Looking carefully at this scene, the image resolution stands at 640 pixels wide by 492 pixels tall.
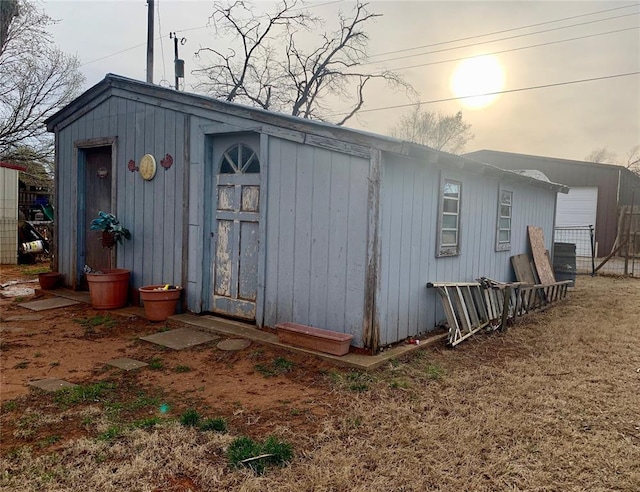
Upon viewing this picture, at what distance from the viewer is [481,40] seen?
1588 cm

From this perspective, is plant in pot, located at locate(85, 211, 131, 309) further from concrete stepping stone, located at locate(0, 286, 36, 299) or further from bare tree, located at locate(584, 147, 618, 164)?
bare tree, located at locate(584, 147, 618, 164)

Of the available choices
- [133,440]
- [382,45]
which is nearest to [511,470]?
[133,440]

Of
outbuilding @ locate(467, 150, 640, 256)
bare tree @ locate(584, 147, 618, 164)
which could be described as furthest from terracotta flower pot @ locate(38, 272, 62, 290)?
bare tree @ locate(584, 147, 618, 164)

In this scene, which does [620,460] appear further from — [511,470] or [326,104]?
[326,104]

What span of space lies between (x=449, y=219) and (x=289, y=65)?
49.0ft

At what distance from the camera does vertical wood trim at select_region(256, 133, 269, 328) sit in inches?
200

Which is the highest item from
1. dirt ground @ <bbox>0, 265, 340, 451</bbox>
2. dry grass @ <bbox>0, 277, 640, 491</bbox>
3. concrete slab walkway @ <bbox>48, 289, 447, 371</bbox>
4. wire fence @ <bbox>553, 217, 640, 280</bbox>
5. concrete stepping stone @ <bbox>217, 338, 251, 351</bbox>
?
wire fence @ <bbox>553, 217, 640, 280</bbox>

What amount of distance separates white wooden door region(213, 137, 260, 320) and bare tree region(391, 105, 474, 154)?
18.8 meters

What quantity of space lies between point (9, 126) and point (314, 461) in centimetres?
1792

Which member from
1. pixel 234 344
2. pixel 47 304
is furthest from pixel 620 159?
pixel 47 304

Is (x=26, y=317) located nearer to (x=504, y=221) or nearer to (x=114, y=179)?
(x=114, y=179)

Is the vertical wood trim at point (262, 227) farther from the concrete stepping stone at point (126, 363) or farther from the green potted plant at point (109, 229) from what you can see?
the green potted plant at point (109, 229)

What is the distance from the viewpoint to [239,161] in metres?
5.52

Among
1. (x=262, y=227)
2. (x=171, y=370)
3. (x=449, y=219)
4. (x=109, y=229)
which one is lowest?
(x=171, y=370)
